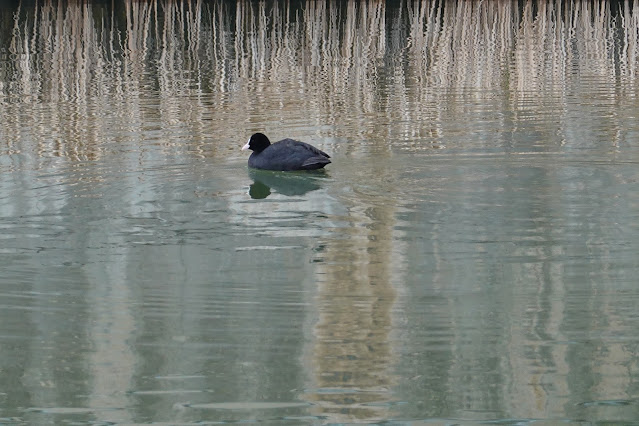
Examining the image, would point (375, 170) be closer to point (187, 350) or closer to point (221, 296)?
point (221, 296)

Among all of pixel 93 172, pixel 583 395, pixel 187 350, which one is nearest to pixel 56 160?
pixel 93 172

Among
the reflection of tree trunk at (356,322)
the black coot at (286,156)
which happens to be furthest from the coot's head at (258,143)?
the reflection of tree trunk at (356,322)

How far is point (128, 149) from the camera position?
31.9 ft

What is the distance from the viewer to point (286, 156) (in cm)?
904

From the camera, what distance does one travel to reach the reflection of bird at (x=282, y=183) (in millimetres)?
8422

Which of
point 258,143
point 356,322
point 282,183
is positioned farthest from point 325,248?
point 258,143

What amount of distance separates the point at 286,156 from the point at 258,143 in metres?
0.39

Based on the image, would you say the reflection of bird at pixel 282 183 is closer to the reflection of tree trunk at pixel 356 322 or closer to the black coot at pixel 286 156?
the black coot at pixel 286 156

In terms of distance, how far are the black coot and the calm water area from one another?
11cm

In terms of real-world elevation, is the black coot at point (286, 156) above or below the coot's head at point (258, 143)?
below

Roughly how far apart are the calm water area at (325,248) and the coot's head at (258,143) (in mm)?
211

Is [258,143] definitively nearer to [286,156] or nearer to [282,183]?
[286,156]

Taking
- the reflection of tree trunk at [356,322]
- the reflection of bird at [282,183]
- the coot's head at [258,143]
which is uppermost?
the coot's head at [258,143]

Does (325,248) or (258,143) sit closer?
(325,248)
